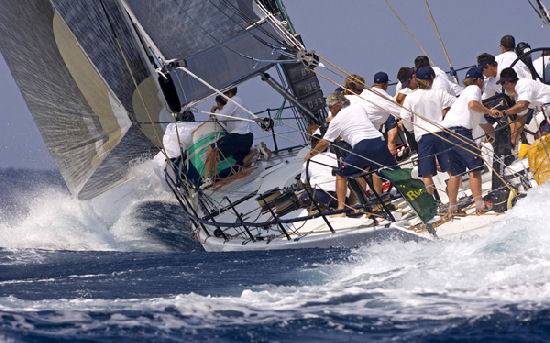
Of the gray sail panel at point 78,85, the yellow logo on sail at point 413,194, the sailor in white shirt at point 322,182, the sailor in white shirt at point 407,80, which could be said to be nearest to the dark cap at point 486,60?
the sailor in white shirt at point 407,80

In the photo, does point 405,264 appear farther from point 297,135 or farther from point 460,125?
point 297,135

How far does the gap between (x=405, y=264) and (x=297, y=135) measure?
7.64 m

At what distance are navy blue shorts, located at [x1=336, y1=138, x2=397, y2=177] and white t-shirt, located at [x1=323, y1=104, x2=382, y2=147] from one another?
2.4 inches

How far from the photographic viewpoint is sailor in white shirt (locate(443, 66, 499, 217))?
10125 mm

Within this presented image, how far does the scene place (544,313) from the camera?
22.2 feet

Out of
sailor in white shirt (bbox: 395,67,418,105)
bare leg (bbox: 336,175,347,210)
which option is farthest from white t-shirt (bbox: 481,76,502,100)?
bare leg (bbox: 336,175,347,210)

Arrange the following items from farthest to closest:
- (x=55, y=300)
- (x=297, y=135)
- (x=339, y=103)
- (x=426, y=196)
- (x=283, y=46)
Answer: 1. (x=297, y=135)
2. (x=283, y=46)
3. (x=339, y=103)
4. (x=426, y=196)
5. (x=55, y=300)

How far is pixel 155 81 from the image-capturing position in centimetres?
1418

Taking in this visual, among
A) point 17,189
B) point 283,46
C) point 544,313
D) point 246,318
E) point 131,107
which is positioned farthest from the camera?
point 17,189

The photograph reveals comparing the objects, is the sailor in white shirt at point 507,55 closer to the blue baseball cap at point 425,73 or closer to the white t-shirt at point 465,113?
the blue baseball cap at point 425,73

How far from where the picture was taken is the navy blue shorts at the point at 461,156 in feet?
33.4

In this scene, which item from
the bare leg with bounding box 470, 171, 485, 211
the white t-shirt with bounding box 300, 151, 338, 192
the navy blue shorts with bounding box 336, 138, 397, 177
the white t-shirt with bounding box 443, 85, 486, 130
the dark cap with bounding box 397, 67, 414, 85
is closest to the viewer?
the bare leg with bounding box 470, 171, 485, 211

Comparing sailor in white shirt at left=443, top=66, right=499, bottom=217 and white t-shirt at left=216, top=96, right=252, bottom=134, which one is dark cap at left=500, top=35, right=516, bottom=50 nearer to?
sailor in white shirt at left=443, top=66, right=499, bottom=217

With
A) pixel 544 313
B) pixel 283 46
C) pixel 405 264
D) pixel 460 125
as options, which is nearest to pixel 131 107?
pixel 283 46
